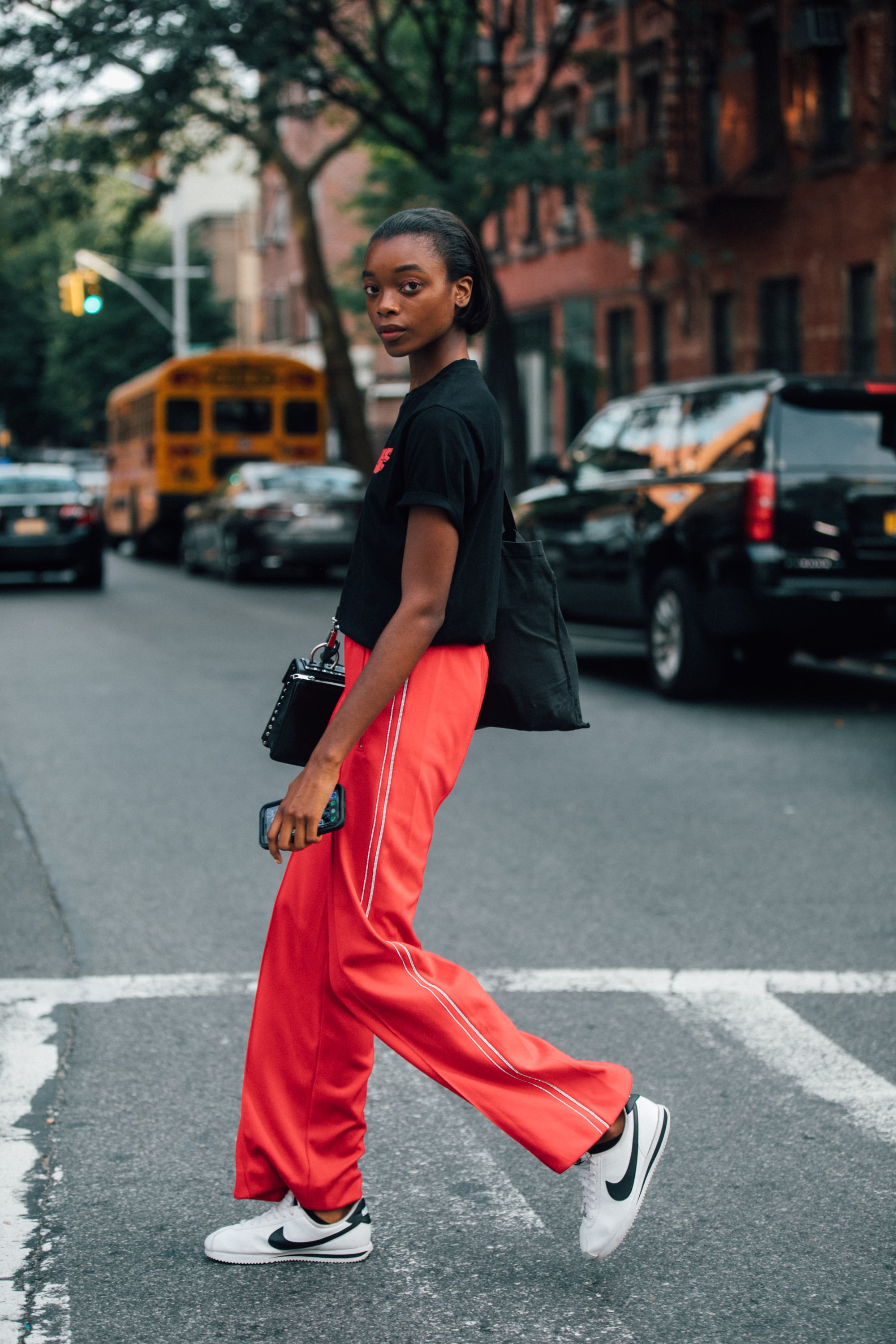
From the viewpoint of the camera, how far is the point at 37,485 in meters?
22.8

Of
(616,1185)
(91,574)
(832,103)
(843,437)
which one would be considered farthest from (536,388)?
(616,1185)

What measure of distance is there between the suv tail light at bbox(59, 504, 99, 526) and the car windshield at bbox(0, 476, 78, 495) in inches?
17.7

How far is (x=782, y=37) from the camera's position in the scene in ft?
81.2

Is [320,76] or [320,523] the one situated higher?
[320,76]

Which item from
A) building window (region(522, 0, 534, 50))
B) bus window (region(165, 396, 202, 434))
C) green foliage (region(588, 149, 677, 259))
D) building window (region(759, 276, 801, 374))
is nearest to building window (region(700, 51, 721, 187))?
building window (region(759, 276, 801, 374))

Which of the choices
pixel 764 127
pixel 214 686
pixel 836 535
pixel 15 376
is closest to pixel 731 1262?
pixel 836 535

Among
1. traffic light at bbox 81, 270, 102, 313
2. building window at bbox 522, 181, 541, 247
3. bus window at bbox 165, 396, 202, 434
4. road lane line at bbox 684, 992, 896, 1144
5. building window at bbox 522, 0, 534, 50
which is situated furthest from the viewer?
traffic light at bbox 81, 270, 102, 313

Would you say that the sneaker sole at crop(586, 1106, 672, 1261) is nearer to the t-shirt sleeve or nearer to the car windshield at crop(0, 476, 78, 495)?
the t-shirt sleeve

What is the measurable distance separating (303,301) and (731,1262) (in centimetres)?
5472

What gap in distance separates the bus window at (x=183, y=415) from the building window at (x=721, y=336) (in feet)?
26.9

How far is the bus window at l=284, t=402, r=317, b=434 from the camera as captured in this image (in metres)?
29.3

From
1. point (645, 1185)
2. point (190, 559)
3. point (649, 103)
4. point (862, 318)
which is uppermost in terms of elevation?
point (649, 103)

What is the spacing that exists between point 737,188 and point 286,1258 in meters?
23.8

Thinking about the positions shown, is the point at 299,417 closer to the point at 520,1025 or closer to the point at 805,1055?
the point at 520,1025
